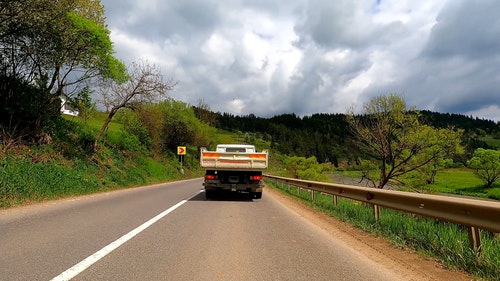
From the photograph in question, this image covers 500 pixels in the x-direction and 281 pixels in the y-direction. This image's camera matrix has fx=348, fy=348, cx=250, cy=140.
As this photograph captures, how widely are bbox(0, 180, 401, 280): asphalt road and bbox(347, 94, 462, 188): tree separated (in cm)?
1566

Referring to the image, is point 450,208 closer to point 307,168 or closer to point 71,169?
point 71,169

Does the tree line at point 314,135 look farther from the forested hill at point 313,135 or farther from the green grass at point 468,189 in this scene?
the green grass at point 468,189

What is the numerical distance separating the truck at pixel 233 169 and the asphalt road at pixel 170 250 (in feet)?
16.4

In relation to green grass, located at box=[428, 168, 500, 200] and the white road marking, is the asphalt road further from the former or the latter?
green grass, located at box=[428, 168, 500, 200]

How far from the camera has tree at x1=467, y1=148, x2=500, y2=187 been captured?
6234 centimetres

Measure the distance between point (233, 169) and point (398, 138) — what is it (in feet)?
43.0

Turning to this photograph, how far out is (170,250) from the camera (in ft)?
17.8

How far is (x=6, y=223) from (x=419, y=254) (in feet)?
26.7

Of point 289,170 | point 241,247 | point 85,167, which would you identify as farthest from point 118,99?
point 289,170

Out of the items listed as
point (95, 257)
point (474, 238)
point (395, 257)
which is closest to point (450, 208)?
point (474, 238)

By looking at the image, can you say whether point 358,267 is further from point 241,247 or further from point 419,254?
point 241,247

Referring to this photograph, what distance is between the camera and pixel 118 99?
2391 centimetres

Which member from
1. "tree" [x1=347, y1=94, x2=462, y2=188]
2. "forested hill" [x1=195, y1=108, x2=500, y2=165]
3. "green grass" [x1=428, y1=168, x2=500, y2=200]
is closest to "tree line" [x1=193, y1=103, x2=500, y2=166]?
"forested hill" [x1=195, y1=108, x2=500, y2=165]

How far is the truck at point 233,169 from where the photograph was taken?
13914mm
